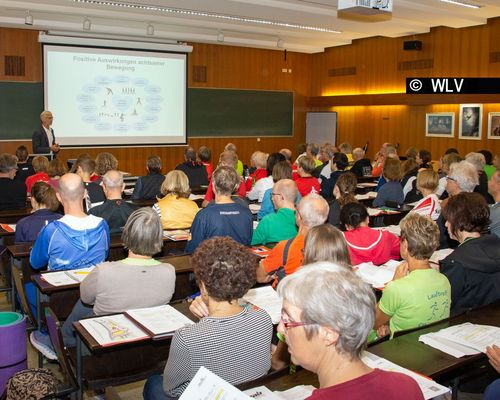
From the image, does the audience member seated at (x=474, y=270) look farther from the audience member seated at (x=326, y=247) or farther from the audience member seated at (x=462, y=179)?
the audience member seated at (x=462, y=179)

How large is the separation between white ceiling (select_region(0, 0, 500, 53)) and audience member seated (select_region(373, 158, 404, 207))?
4049 millimetres

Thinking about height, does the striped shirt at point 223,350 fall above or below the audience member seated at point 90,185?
below

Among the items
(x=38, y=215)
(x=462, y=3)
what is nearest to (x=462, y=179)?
(x=38, y=215)

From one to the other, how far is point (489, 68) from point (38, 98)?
32.1ft

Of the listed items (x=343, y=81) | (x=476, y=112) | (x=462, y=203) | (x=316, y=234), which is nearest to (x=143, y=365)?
(x=316, y=234)

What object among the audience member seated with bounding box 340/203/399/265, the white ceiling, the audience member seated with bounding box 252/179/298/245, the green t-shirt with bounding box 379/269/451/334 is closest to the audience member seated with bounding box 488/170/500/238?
the audience member seated with bounding box 340/203/399/265

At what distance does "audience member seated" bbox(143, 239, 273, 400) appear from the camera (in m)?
2.22

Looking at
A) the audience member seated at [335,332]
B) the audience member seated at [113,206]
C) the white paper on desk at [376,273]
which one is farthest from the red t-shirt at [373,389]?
the audience member seated at [113,206]

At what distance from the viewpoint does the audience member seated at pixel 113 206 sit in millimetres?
5012

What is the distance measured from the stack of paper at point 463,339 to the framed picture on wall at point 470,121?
10.2 meters

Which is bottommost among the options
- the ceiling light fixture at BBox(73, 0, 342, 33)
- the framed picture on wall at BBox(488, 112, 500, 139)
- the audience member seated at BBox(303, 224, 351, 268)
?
the audience member seated at BBox(303, 224, 351, 268)

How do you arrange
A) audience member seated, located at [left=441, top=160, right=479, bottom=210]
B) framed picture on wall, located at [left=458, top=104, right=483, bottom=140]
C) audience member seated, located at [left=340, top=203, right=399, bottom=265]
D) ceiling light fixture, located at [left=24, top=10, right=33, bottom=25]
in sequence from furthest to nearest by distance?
1. framed picture on wall, located at [left=458, top=104, right=483, bottom=140]
2. ceiling light fixture, located at [left=24, top=10, right=33, bottom=25]
3. audience member seated, located at [left=441, top=160, right=479, bottom=210]
4. audience member seated, located at [left=340, top=203, right=399, bottom=265]

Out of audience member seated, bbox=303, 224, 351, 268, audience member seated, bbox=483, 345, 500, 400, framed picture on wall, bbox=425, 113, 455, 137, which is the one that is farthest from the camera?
framed picture on wall, bbox=425, 113, 455, 137

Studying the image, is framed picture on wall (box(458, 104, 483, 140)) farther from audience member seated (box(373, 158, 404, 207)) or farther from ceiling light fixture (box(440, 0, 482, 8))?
audience member seated (box(373, 158, 404, 207))
